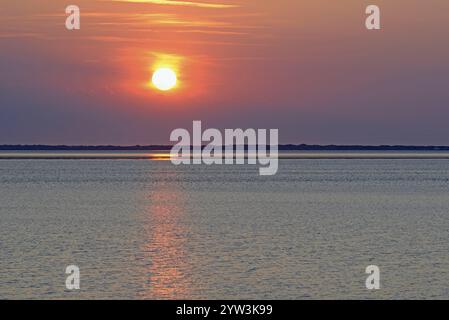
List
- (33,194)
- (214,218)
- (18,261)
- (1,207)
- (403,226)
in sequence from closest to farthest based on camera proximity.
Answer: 1. (18,261)
2. (403,226)
3. (214,218)
4. (1,207)
5. (33,194)

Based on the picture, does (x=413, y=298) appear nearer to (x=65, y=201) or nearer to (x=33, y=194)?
(x=65, y=201)

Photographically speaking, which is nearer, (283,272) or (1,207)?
(283,272)

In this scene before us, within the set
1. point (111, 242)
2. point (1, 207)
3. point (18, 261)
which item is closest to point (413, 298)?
point (18, 261)

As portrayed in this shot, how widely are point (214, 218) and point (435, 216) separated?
14624 mm

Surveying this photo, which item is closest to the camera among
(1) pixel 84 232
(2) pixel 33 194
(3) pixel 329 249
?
(3) pixel 329 249

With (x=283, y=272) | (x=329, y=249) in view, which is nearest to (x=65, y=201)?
(x=329, y=249)

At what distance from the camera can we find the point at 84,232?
47.5 m

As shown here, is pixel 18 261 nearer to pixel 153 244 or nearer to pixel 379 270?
pixel 153 244

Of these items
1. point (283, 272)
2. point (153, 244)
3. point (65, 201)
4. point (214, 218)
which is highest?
point (65, 201)

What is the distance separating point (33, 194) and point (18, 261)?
2115 inches

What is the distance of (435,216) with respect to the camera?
5947 cm
